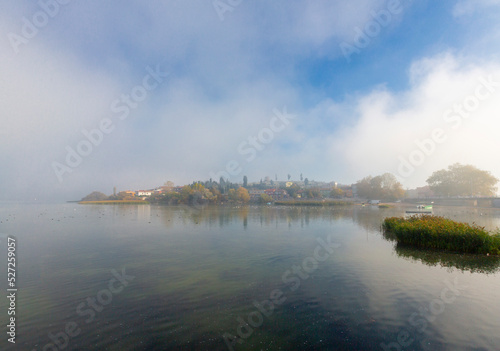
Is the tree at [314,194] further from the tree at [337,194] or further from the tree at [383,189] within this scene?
the tree at [383,189]

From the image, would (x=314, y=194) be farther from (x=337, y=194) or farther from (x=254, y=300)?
(x=254, y=300)

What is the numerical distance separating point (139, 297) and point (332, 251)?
16374mm

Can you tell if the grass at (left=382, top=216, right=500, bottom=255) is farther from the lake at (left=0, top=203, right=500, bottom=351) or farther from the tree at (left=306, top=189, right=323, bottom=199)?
the tree at (left=306, top=189, right=323, bottom=199)

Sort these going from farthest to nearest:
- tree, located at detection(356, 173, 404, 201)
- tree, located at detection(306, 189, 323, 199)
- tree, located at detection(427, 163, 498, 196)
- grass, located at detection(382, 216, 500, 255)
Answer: tree, located at detection(306, 189, 323, 199)
tree, located at detection(356, 173, 404, 201)
tree, located at detection(427, 163, 498, 196)
grass, located at detection(382, 216, 500, 255)

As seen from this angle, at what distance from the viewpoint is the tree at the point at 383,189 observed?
136 metres

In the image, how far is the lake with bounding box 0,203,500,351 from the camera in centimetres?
865

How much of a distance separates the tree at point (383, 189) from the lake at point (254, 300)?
131280mm

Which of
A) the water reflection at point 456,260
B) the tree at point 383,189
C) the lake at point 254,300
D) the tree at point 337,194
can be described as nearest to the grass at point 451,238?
the water reflection at point 456,260

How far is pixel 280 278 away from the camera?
15.0 metres

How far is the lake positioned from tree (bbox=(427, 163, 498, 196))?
445 feet

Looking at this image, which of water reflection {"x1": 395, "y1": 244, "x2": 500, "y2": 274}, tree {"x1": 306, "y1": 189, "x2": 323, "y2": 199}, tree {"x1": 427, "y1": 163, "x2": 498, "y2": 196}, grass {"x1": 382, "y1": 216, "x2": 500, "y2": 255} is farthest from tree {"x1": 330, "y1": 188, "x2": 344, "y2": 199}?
water reflection {"x1": 395, "y1": 244, "x2": 500, "y2": 274}

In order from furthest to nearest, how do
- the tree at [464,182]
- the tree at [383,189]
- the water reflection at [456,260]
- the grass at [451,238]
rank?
the tree at [383,189]
the tree at [464,182]
the grass at [451,238]
the water reflection at [456,260]

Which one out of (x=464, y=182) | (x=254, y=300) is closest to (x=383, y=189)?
(x=464, y=182)

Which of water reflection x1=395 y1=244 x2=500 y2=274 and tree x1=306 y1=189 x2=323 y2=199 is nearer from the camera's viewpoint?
water reflection x1=395 y1=244 x2=500 y2=274
